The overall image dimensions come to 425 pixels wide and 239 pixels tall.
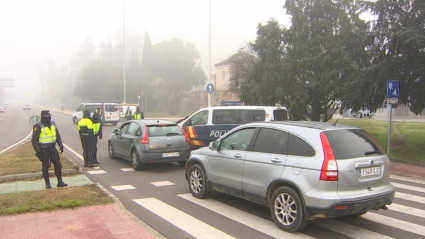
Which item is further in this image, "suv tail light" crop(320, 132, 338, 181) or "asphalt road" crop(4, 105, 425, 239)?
"asphalt road" crop(4, 105, 425, 239)

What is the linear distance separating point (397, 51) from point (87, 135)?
11.5 meters

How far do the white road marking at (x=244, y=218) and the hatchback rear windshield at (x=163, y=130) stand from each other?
11.4 feet

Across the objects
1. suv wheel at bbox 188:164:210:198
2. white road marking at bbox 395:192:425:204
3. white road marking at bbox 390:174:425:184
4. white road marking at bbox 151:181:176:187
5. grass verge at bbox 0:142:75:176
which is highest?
suv wheel at bbox 188:164:210:198

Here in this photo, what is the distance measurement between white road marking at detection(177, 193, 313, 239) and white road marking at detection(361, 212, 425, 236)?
1.56 meters

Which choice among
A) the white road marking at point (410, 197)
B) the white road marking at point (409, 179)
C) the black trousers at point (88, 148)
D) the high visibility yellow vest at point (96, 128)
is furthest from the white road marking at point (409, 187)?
the high visibility yellow vest at point (96, 128)

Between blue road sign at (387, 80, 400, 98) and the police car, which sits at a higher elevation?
blue road sign at (387, 80, 400, 98)

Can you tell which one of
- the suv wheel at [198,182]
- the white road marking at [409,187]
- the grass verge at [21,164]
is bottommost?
the white road marking at [409,187]

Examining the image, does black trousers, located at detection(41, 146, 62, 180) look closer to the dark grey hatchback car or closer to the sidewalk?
the sidewalk

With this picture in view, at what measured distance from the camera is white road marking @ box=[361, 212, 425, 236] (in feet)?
17.4

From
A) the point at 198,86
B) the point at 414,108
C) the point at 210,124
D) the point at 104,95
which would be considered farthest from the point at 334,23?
the point at 104,95

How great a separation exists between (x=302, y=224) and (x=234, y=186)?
4.86 ft

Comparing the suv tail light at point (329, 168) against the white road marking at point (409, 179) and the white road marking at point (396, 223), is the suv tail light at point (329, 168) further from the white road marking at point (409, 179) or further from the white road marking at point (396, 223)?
the white road marking at point (409, 179)

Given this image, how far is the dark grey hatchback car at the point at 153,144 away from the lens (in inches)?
398

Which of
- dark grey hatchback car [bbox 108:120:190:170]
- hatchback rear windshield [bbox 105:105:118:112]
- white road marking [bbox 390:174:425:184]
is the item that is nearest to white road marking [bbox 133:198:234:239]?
dark grey hatchback car [bbox 108:120:190:170]
